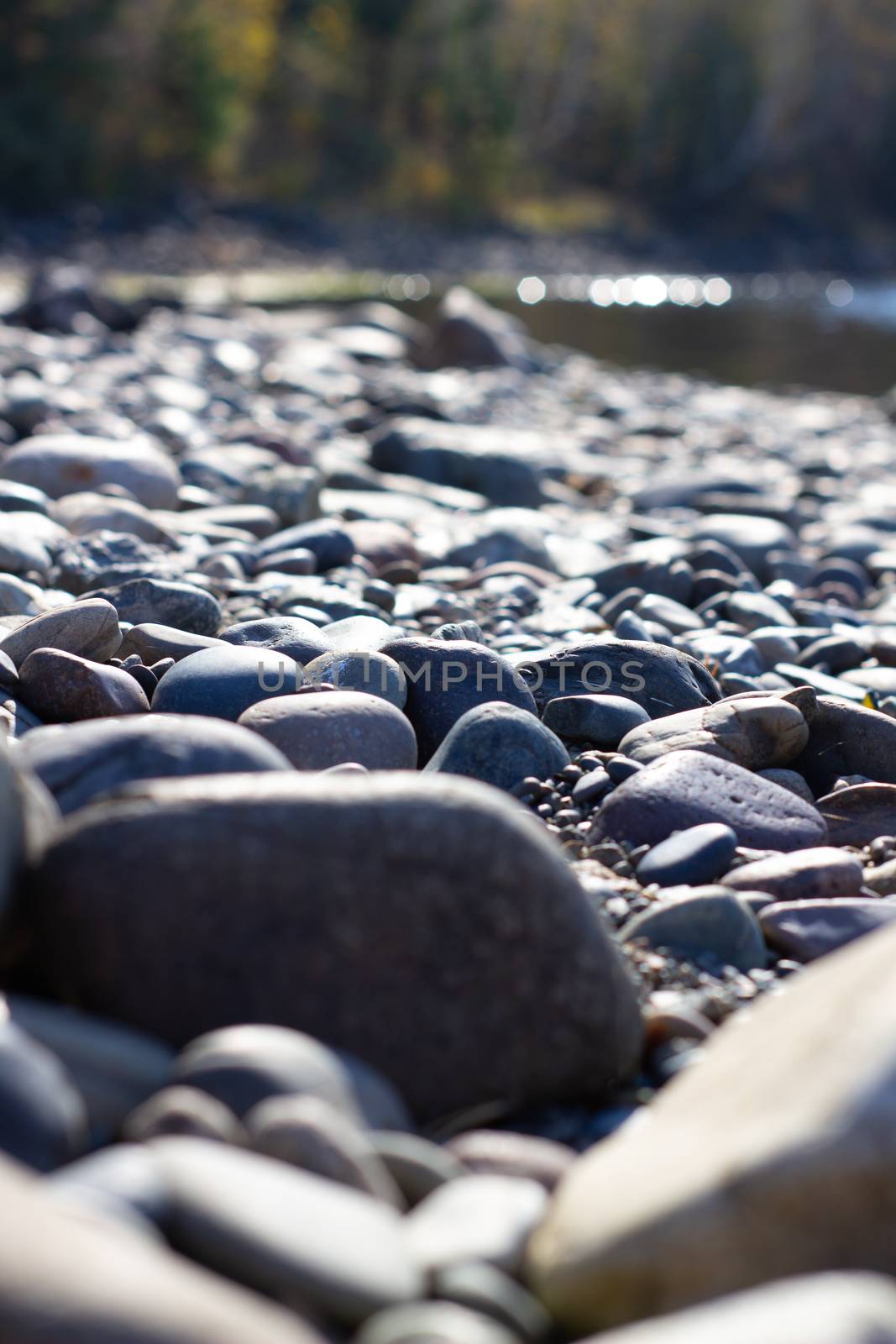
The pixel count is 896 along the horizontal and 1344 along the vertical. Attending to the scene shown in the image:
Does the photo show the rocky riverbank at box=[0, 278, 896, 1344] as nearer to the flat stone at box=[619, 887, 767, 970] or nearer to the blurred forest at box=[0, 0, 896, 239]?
the flat stone at box=[619, 887, 767, 970]

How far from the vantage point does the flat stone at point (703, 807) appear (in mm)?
2570

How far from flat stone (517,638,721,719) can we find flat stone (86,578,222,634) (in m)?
0.80

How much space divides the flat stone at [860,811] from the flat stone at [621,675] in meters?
0.48

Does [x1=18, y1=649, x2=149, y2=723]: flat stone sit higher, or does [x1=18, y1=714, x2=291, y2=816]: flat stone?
[x1=18, y1=714, x2=291, y2=816]: flat stone

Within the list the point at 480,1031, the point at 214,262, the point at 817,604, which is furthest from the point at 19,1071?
the point at 214,262

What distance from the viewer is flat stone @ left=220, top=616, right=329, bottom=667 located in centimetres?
323

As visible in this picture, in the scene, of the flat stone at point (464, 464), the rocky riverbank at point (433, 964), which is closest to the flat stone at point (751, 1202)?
the rocky riverbank at point (433, 964)

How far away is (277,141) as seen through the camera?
37.7 metres

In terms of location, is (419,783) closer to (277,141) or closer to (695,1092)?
(695,1092)

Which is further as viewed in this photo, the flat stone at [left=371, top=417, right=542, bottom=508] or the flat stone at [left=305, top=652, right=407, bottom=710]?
the flat stone at [left=371, top=417, right=542, bottom=508]

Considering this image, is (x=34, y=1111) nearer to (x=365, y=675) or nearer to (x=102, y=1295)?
(x=102, y=1295)

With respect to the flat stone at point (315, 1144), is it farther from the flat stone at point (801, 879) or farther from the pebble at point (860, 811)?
the pebble at point (860, 811)

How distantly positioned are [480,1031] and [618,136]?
50328mm

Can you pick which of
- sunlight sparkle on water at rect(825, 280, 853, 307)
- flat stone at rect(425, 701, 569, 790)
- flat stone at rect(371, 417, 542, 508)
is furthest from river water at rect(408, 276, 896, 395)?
flat stone at rect(425, 701, 569, 790)
